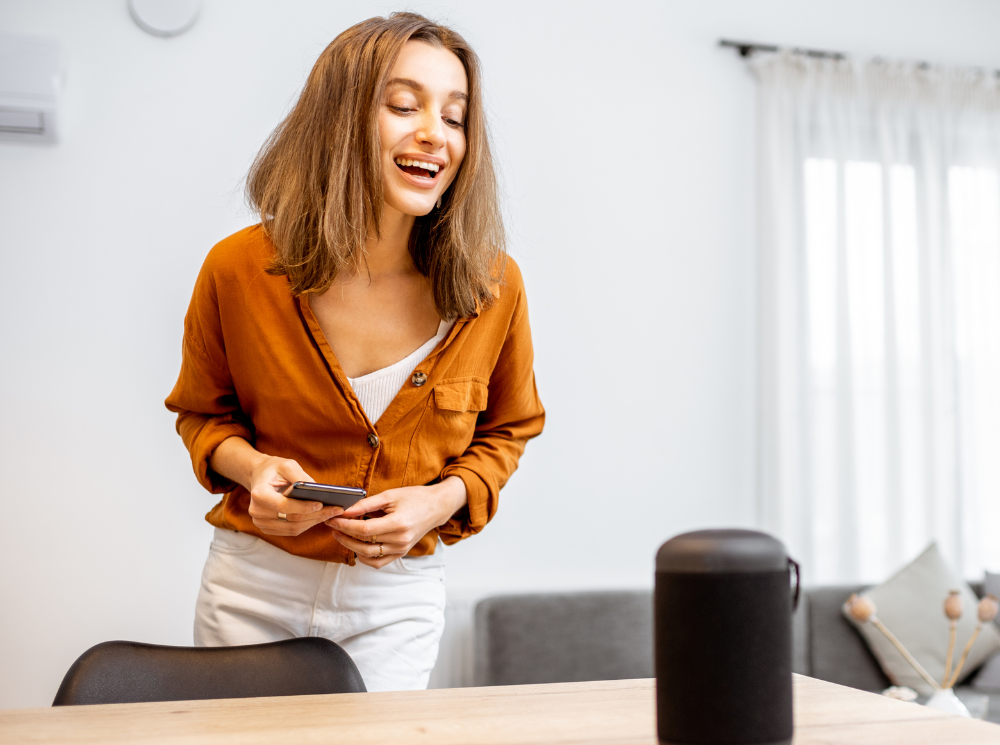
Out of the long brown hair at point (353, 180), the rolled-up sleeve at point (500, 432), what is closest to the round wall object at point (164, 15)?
the long brown hair at point (353, 180)

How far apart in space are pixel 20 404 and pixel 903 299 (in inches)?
120

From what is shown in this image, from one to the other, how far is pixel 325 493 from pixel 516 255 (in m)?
2.02

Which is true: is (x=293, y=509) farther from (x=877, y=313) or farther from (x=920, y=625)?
(x=877, y=313)

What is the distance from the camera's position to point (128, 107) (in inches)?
106

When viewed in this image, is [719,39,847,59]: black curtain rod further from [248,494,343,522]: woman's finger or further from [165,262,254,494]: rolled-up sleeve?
[248,494,343,522]: woman's finger

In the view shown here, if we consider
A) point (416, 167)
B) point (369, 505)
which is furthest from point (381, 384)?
point (416, 167)

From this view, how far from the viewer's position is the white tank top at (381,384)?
137 cm

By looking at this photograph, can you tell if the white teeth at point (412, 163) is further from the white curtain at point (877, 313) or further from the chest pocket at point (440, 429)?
the white curtain at point (877, 313)

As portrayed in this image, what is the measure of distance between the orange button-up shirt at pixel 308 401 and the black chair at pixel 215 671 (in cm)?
19

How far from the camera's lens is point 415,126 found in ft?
4.48

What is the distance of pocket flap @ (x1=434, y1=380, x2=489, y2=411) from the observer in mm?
1381

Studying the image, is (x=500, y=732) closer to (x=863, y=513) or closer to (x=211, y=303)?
(x=211, y=303)

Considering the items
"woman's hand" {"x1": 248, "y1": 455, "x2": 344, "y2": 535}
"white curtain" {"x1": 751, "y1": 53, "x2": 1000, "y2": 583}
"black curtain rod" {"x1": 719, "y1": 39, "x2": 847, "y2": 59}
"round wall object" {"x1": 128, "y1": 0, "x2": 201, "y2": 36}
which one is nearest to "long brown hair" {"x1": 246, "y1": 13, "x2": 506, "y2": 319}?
"woman's hand" {"x1": 248, "y1": 455, "x2": 344, "y2": 535}

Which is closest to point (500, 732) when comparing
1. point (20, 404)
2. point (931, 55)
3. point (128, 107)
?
point (20, 404)
